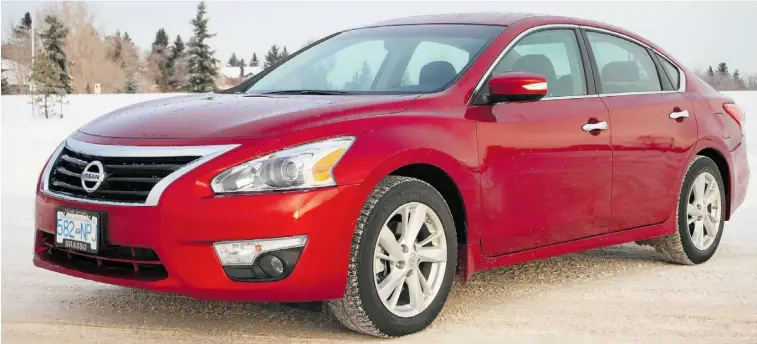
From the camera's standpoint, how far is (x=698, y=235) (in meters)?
6.78

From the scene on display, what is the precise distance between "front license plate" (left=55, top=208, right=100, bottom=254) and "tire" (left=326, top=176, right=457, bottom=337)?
1.05m

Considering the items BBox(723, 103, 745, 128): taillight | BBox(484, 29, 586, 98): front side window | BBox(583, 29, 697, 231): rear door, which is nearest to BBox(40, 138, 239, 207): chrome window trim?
BBox(484, 29, 586, 98): front side window

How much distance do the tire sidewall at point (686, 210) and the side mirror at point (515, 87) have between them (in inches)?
77.3

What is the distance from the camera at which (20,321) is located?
489cm

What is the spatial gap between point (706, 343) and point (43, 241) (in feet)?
10.1

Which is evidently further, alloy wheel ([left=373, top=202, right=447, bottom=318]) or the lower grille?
alloy wheel ([left=373, top=202, right=447, bottom=318])

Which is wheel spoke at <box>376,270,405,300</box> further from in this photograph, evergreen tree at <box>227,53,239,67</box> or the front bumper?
evergreen tree at <box>227,53,239,67</box>

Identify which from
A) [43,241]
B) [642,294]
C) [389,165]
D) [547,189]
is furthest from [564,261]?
[43,241]

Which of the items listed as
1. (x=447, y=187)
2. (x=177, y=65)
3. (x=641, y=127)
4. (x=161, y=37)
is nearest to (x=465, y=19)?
(x=641, y=127)

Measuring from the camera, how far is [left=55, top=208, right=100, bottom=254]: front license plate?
431 centimetres

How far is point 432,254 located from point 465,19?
173 cm

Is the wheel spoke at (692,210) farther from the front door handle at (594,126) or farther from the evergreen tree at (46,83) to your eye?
the evergreen tree at (46,83)

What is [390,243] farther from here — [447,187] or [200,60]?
[200,60]

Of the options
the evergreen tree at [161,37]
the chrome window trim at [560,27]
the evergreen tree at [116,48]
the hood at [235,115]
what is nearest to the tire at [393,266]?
the hood at [235,115]
